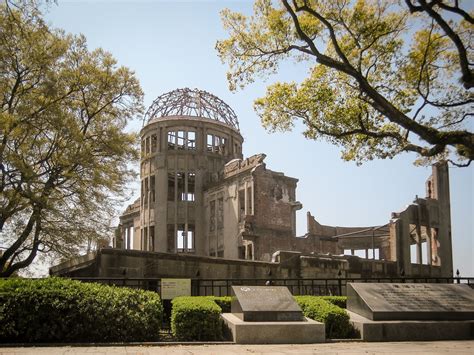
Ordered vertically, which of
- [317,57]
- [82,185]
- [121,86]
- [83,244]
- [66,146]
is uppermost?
[121,86]

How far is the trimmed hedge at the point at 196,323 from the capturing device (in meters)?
11.8

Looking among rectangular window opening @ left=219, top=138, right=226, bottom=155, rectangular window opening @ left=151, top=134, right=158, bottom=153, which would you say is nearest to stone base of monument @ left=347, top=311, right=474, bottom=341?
rectangular window opening @ left=219, top=138, right=226, bottom=155

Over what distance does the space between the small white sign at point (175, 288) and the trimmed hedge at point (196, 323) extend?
2.60 metres

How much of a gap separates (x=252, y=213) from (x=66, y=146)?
54.8 feet

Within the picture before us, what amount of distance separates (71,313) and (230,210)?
29.2 meters

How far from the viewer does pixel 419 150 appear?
55.0ft

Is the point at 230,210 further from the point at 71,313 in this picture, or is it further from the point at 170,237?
the point at 71,313

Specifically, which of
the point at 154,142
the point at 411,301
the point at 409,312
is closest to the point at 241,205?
the point at 154,142

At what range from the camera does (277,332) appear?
11.5 m

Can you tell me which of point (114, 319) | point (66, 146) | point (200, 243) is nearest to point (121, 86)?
point (66, 146)

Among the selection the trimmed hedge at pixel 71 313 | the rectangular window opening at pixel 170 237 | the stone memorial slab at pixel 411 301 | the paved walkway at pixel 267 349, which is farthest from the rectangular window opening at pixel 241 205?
the paved walkway at pixel 267 349

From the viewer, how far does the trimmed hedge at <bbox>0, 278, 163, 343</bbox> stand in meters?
10.6

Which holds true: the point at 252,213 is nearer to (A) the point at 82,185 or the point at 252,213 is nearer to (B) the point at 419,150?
(A) the point at 82,185

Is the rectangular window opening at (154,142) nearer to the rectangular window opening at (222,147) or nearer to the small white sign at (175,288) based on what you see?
the rectangular window opening at (222,147)
